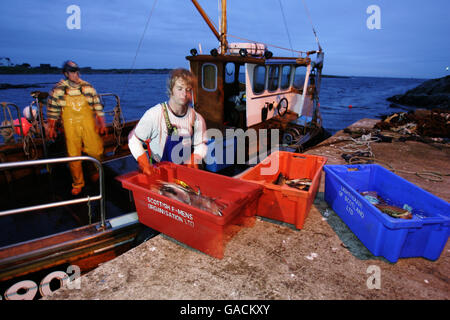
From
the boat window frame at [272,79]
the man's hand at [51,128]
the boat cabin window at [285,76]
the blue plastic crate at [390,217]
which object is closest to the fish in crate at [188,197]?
the blue plastic crate at [390,217]

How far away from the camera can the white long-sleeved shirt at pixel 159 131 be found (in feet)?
9.01

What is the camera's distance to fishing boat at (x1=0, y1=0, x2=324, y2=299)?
244 centimetres

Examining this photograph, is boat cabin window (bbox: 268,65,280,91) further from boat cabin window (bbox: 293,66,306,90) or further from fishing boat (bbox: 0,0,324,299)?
boat cabin window (bbox: 293,66,306,90)

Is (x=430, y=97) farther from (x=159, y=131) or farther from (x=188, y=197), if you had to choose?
(x=188, y=197)

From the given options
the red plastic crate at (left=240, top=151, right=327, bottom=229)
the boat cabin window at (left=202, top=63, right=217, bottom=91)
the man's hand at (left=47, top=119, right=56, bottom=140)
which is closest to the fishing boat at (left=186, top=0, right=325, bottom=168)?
the boat cabin window at (left=202, top=63, right=217, bottom=91)

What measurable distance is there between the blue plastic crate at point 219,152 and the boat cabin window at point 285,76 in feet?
11.6

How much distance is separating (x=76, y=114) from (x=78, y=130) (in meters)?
0.29

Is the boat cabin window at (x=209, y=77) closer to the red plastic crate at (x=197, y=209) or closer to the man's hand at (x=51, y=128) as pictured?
the man's hand at (x=51, y=128)

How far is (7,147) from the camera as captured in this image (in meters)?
4.73

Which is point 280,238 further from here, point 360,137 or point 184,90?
point 360,137

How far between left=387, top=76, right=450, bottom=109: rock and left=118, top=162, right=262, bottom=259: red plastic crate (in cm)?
3933

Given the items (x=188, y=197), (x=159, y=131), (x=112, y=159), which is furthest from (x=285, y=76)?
(x=188, y=197)

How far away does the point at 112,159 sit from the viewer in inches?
241

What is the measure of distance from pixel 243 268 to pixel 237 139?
4578mm
